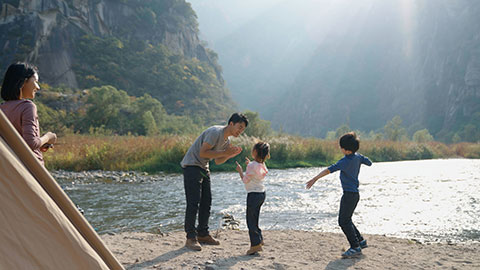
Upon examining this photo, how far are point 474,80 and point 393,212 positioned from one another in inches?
3027

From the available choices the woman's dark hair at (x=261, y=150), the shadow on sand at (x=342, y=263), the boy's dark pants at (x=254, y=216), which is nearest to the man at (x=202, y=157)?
the woman's dark hair at (x=261, y=150)

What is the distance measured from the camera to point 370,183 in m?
11.7

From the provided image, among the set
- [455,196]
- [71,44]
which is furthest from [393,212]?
[71,44]

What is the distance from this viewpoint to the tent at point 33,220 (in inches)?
55.5

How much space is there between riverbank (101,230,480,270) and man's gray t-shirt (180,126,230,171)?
1101 millimetres

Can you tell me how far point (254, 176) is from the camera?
4113 mm

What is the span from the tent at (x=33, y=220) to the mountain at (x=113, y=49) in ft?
157

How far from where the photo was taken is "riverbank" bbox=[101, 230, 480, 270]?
379cm

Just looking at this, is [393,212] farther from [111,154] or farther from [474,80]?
[474,80]

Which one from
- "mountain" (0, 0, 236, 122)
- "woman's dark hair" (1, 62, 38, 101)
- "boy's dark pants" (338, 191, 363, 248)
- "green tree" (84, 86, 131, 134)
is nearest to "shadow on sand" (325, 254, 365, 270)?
"boy's dark pants" (338, 191, 363, 248)

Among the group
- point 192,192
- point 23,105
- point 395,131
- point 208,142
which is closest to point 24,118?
point 23,105

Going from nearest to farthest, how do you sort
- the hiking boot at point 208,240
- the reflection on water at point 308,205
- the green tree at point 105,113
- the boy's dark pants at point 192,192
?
the boy's dark pants at point 192,192 < the hiking boot at point 208,240 < the reflection on water at point 308,205 < the green tree at point 105,113

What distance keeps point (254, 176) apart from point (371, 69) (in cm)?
12111

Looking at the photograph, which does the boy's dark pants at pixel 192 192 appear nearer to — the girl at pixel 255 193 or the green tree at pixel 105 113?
the girl at pixel 255 193
